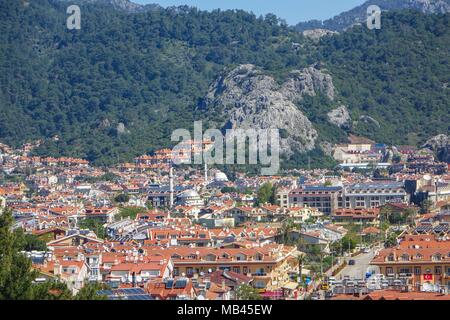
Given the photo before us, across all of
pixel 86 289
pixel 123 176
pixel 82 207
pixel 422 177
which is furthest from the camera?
pixel 123 176

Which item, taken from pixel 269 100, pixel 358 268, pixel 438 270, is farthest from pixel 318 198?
pixel 438 270

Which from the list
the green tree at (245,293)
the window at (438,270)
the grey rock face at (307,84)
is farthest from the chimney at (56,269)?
the grey rock face at (307,84)

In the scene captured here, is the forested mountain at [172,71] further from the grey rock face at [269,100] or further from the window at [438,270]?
the window at [438,270]

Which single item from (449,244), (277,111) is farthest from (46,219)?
(277,111)

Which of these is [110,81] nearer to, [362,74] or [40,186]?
[362,74]

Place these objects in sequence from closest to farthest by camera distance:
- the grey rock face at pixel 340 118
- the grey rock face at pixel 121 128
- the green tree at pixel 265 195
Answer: the green tree at pixel 265 195, the grey rock face at pixel 340 118, the grey rock face at pixel 121 128

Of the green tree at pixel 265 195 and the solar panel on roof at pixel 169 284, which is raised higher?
the green tree at pixel 265 195

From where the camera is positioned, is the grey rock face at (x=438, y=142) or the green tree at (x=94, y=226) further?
the grey rock face at (x=438, y=142)
